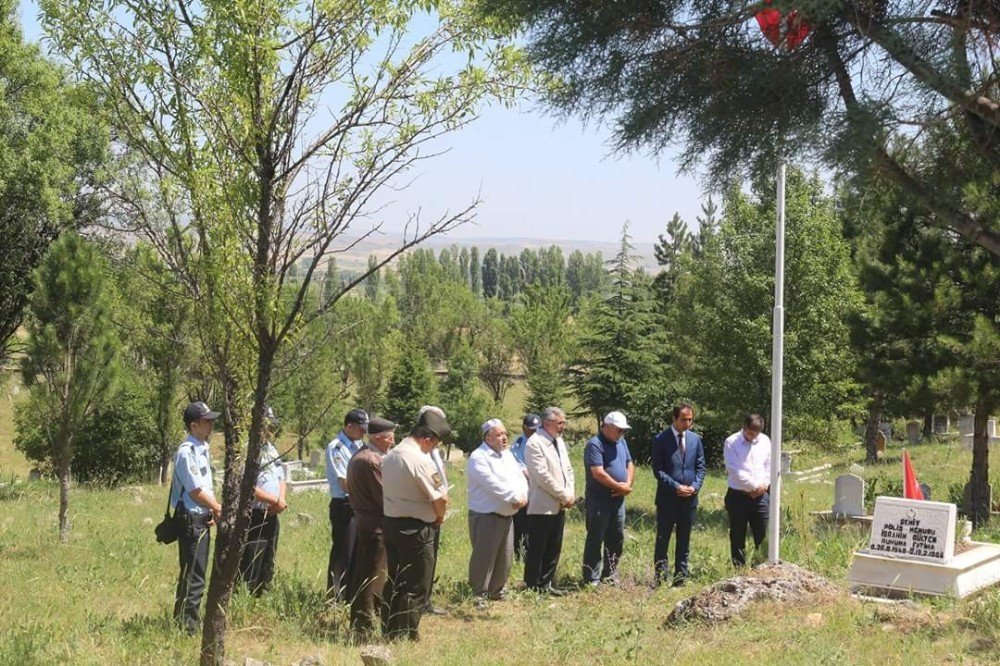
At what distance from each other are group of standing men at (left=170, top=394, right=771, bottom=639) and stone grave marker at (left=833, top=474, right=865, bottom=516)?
501 centimetres

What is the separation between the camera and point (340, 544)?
9.29 metres

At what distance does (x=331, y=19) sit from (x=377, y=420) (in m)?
3.88

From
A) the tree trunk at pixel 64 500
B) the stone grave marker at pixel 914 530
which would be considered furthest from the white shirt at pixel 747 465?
the tree trunk at pixel 64 500

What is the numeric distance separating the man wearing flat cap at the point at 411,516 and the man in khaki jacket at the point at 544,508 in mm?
1993

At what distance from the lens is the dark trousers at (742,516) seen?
34.8ft

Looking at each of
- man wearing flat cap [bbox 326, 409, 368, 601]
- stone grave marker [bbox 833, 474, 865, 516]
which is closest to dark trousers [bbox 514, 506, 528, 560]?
man wearing flat cap [bbox 326, 409, 368, 601]

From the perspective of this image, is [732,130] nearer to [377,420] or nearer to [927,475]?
[377,420]

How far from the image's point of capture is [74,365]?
13.8m

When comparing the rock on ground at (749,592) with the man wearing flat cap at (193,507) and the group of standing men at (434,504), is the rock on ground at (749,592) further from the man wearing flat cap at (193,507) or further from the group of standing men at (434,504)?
the man wearing flat cap at (193,507)

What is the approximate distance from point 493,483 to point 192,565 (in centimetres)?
264

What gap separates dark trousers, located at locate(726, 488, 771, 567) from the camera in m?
10.6

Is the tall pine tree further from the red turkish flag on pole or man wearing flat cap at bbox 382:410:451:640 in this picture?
the red turkish flag on pole

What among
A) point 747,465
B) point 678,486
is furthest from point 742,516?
point 678,486

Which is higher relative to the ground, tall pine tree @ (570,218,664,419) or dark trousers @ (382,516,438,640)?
tall pine tree @ (570,218,664,419)
